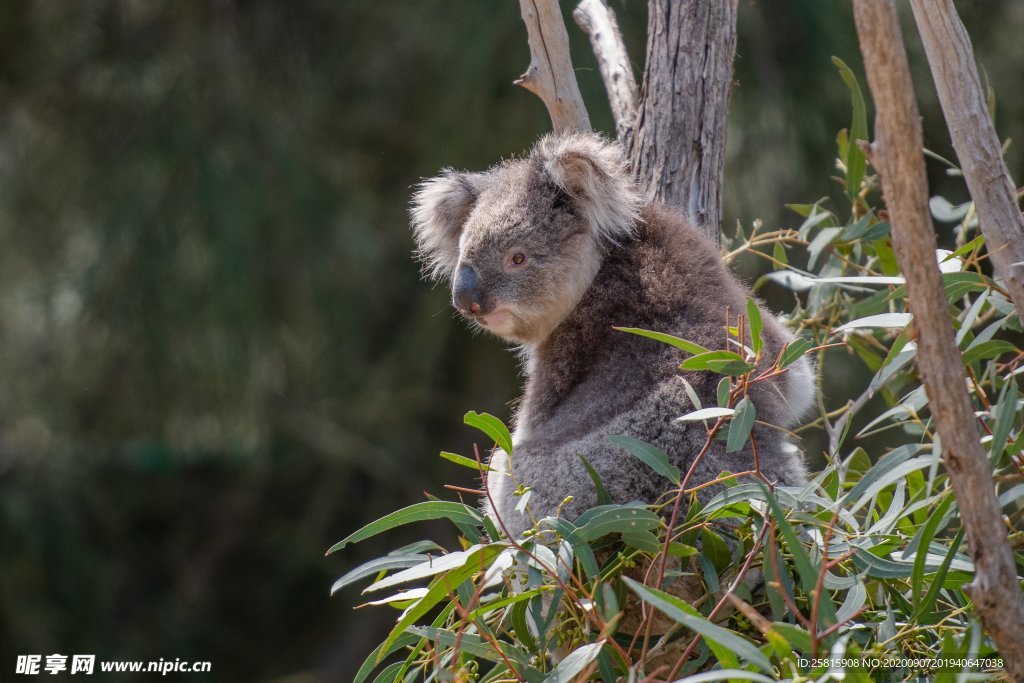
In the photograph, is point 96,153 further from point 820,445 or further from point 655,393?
point 655,393

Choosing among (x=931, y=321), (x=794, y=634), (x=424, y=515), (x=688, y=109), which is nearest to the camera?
(x=931, y=321)

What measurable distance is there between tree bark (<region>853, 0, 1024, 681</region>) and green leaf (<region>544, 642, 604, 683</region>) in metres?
0.49

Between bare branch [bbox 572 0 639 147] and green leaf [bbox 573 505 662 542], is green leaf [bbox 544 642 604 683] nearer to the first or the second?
green leaf [bbox 573 505 662 542]

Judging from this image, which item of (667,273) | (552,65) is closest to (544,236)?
(667,273)

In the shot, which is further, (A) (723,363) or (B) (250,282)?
(B) (250,282)

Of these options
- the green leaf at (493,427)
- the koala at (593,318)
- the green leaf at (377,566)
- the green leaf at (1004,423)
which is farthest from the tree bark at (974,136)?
the green leaf at (377,566)

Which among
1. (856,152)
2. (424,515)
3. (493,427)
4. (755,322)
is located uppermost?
(856,152)

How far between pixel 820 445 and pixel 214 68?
3.84m

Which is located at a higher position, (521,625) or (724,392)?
(724,392)

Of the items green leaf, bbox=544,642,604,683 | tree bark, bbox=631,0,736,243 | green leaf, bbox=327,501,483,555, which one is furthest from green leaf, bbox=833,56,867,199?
green leaf, bbox=544,642,604,683

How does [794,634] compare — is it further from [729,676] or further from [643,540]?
[643,540]

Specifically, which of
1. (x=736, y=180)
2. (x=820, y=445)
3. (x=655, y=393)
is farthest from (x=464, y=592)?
(x=820, y=445)

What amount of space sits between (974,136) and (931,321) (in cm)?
45

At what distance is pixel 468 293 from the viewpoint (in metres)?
2.33
